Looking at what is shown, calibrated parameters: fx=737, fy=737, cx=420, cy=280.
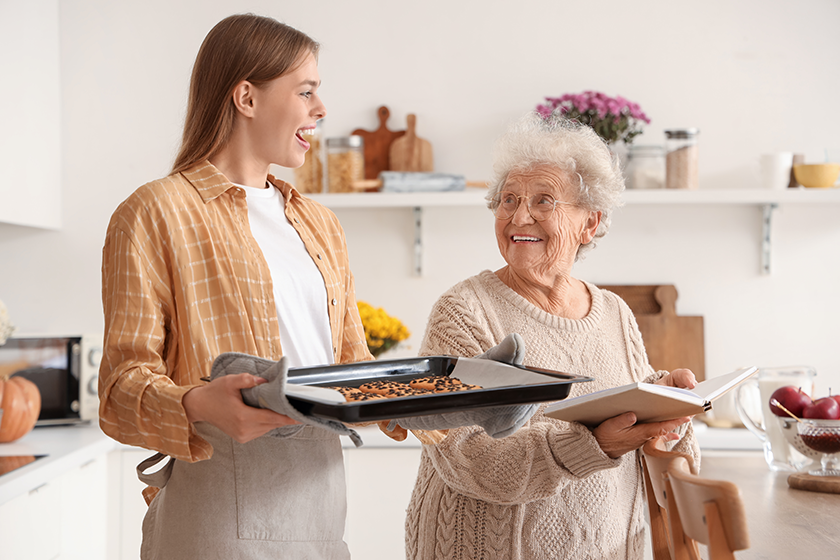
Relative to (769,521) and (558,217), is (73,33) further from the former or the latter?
(769,521)

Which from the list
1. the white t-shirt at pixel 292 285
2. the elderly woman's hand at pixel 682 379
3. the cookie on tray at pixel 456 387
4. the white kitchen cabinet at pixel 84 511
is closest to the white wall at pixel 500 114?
the white kitchen cabinet at pixel 84 511

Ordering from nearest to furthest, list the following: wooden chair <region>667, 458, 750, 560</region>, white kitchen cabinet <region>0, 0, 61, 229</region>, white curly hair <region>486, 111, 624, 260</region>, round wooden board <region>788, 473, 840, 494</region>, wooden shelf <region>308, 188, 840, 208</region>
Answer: wooden chair <region>667, 458, 750, 560</region>, round wooden board <region>788, 473, 840, 494</region>, white curly hair <region>486, 111, 624, 260</region>, white kitchen cabinet <region>0, 0, 61, 229</region>, wooden shelf <region>308, 188, 840, 208</region>

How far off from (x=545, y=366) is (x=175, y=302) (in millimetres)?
655

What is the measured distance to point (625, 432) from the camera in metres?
1.08

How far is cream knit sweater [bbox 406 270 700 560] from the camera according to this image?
1.16 meters

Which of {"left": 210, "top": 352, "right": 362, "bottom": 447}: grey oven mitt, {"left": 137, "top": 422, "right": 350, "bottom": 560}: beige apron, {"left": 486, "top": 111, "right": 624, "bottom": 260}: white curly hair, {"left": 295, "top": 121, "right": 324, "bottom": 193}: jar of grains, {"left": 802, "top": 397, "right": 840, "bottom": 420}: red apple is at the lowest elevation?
{"left": 137, "top": 422, "right": 350, "bottom": 560}: beige apron

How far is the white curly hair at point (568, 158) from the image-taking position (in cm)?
143

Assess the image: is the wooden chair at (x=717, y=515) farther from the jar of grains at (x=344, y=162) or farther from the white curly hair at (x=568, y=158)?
the jar of grains at (x=344, y=162)

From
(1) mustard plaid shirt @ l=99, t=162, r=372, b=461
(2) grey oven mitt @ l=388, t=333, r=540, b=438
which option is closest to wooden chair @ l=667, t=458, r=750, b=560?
(2) grey oven mitt @ l=388, t=333, r=540, b=438

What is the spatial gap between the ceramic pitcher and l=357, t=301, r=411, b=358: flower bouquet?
1.08 m

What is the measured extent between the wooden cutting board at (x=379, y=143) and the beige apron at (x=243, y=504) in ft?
5.82

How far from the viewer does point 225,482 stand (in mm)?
957

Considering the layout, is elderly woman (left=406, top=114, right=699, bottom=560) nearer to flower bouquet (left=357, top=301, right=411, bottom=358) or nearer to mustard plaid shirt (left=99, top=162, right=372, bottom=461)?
mustard plaid shirt (left=99, top=162, right=372, bottom=461)

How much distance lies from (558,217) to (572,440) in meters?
0.46
